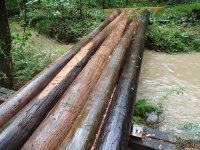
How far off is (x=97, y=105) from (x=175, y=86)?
339 cm

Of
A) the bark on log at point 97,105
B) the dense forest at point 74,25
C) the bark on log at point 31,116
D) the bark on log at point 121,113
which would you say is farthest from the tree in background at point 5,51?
the bark on log at point 121,113

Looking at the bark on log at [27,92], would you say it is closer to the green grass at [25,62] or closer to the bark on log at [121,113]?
the bark on log at [121,113]

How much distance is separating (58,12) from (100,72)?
5.29 meters

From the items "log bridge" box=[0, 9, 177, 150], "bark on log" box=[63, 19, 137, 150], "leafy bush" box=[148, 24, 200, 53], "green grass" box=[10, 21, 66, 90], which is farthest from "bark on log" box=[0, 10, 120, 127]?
"leafy bush" box=[148, 24, 200, 53]

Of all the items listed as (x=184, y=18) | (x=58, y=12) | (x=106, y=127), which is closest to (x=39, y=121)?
(x=106, y=127)

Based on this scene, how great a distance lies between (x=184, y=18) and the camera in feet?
35.1

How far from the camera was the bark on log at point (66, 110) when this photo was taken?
272 centimetres

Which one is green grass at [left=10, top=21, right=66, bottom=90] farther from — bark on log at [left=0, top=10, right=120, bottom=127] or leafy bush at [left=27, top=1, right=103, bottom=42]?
leafy bush at [left=27, top=1, right=103, bottom=42]

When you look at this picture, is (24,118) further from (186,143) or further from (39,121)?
(186,143)

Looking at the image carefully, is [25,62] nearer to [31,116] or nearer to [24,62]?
[24,62]

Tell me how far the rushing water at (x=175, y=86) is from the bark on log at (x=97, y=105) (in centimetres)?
116

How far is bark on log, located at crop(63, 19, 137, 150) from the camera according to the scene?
104 inches

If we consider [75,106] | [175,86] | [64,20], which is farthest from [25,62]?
[64,20]

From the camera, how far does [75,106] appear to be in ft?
11.0
